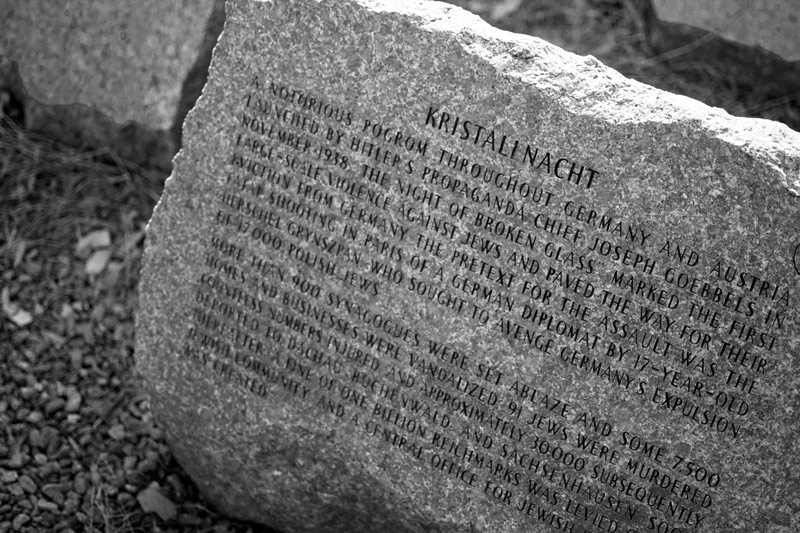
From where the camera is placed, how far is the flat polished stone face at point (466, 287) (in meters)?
2.27

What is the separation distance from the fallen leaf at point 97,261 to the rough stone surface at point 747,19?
2.73 meters

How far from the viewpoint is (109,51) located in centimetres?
366

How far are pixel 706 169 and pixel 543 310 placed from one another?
566 millimetres

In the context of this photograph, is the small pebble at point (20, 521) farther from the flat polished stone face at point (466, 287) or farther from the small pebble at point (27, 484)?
the flat polished stone face at point (466, 287)

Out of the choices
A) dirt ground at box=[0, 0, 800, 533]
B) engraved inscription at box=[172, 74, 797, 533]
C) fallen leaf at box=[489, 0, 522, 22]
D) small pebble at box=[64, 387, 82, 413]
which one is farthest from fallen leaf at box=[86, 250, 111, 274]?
fallen leaf at box=[489, 0, 522, 22]

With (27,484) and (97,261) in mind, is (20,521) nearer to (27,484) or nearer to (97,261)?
(27,484)

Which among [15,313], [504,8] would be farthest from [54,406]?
[504,8]

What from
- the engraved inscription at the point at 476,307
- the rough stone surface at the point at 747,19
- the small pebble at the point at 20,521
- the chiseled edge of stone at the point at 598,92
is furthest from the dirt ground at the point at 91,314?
the chiseled edge of stone at the point at 598,92

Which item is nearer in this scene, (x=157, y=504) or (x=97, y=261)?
(x=157, y=504)

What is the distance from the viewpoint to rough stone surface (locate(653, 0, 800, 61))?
3846 millimetres

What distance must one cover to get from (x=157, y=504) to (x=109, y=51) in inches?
75.6

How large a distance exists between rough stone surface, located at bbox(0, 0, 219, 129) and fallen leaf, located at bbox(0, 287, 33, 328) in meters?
0.87

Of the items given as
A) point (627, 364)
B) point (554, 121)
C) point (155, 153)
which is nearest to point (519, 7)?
point (155, 153)

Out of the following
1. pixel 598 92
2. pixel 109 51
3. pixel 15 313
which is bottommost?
pixel 15 313
